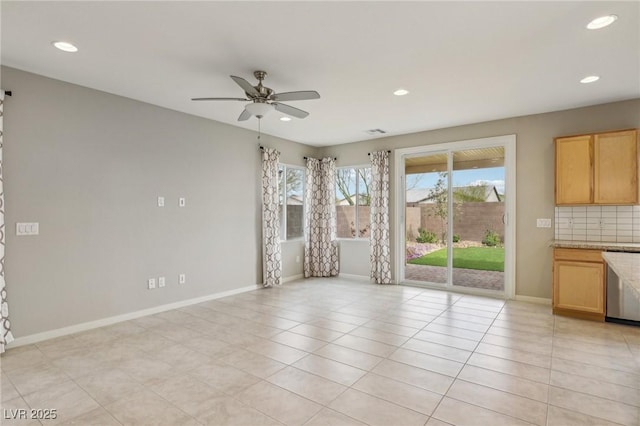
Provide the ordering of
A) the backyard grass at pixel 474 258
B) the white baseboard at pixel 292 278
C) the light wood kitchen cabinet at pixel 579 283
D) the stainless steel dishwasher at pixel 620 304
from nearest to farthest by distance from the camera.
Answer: the stainless steel dishwasher at pixel 620 304
the light wood kitchen cabinet at pixel 579 283
the backyard grass at pixel 474 258
the white baseboard at pixel 292 278

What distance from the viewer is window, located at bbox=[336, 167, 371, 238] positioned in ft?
21.9

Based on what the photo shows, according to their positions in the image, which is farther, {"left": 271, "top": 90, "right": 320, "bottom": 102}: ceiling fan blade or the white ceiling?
{"left": 271, "top": 90, "right": 320, "bottom": 102}: ceiling fan blade

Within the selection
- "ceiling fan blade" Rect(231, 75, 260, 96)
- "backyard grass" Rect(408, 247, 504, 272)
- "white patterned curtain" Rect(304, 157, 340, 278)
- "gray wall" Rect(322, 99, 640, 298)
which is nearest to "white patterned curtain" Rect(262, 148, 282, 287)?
"white patterned curtain" Rect(304, 157, 340, 278)

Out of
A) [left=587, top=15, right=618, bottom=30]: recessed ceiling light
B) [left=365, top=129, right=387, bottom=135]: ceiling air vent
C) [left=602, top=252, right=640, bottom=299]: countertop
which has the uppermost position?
[left=365, top=129, right=387, bottom=135]: ceiling air vent

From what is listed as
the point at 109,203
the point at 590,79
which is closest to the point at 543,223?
the point at 590,79

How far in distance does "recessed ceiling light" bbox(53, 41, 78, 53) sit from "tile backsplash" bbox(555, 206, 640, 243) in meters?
5.94

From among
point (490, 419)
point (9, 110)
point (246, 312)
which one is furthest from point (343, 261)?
point (9, 110)

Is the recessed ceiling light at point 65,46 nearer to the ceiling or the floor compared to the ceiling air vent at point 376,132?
nearer to the floor

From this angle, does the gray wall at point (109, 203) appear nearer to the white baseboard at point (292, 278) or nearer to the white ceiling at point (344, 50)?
the white ceiling at point (344, 50)

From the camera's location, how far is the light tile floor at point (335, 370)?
7.11ft

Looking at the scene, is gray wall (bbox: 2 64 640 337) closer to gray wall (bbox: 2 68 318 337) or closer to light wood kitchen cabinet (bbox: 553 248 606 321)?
gray wall (bbox: 2 68 318 337)

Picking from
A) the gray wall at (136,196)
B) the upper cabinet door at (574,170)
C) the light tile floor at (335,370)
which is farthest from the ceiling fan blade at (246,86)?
the upper cabinet door at (574,170)

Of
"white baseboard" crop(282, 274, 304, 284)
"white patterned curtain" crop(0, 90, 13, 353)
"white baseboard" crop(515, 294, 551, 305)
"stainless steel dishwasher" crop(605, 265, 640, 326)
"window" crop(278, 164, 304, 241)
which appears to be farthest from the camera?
"window" crop(278, 164, 304, 241)

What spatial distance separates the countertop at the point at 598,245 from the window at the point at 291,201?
14.0 ft
